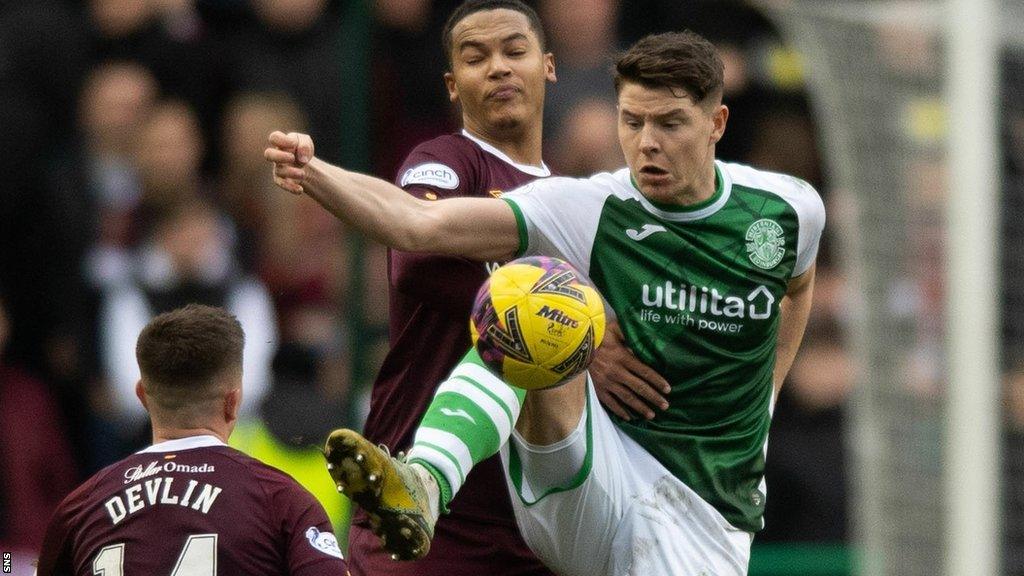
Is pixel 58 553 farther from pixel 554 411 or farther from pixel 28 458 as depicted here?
pixel 28 458

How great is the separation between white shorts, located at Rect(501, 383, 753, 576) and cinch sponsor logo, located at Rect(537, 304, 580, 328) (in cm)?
51

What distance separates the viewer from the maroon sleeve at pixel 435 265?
18.5ft

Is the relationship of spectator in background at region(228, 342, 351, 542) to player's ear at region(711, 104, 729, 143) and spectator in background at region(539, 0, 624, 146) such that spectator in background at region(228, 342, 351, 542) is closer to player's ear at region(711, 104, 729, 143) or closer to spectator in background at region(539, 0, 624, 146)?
spectator in background at region(539, 0, 624, 146)

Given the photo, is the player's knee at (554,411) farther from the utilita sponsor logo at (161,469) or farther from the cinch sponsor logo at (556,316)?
the utilita sponsor logo at (161,469)

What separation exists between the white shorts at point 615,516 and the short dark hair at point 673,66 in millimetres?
922

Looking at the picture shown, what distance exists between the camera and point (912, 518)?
29.5ft

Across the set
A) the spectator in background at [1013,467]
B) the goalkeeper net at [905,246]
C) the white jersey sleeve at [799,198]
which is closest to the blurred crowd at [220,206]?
the goalkeeper net at [905,246]

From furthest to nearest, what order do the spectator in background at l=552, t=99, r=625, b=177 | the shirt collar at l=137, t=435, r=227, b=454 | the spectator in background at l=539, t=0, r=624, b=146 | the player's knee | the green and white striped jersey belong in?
the spectator in background at l=539, t=0, r=624, b=146 → the spectator in background at l=552, t=99, r=625, b=177 → the green and white striped jersey → the player's knee → the shirt collar at l=137, t=435, r=227, b=454

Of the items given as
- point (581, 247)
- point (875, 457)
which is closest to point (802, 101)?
point (875, 457)

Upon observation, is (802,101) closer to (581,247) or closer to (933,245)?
(933,245)

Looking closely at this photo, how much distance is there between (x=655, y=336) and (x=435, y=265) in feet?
2.28

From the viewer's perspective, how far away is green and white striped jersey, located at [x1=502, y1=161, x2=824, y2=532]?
558 centimetres

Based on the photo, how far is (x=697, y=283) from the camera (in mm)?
5629

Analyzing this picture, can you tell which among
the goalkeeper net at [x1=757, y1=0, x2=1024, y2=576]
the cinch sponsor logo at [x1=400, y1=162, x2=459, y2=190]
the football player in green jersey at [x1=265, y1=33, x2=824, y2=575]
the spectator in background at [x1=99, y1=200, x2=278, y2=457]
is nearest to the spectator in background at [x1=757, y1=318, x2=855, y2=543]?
the goalkeeper net at [x1=757, y1=0, x2=1024, y2=576]
